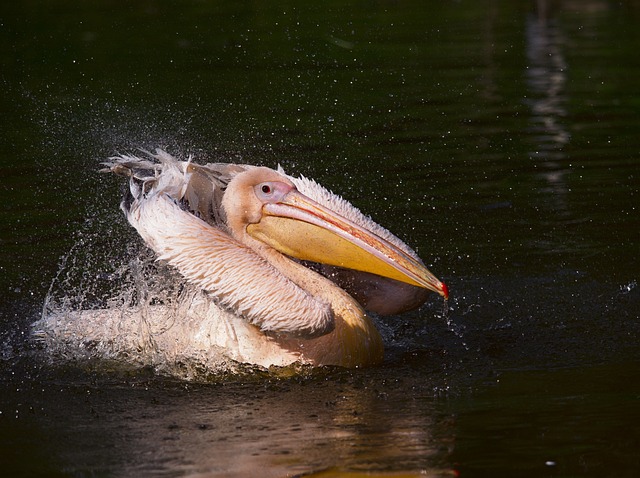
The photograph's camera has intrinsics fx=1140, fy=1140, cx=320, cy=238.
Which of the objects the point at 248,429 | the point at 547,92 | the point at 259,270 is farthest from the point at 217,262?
the point at 547,92

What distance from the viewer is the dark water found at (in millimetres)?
3934

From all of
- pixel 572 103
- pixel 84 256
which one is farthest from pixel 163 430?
pixel 572 103

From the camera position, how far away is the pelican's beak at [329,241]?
14.6 ft

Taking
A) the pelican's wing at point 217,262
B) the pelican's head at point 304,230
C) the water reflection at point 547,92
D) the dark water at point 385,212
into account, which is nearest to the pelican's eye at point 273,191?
the pelican's head at point 304,230

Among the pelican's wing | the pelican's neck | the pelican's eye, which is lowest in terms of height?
the pelican's neck

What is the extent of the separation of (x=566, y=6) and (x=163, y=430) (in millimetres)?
13332

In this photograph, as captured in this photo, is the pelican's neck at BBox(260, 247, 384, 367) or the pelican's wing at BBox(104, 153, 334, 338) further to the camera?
the pelican's neck at BBox(260, 247, 384, 367)

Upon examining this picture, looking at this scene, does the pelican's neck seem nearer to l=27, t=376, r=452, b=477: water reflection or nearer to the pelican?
the pelican

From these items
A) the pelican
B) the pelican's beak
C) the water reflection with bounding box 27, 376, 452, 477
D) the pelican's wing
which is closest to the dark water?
the water reflection with bounding box 27, 376, 452, 477

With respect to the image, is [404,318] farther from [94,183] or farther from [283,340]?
[94,183]

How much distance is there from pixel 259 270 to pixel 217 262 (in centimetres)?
17

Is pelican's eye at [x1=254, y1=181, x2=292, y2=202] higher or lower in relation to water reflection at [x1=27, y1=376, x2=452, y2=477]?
higher

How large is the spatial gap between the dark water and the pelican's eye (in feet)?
2.39

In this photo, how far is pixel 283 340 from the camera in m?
4.59
